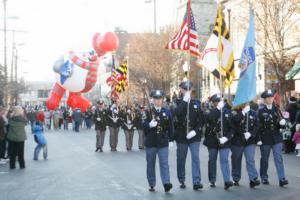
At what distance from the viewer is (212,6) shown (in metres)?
64.6

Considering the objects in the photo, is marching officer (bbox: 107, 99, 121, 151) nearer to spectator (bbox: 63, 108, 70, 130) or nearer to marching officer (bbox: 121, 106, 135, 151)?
marching officer (bbox: 121, 106, 135, 151)

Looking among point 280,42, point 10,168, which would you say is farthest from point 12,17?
point 10,168

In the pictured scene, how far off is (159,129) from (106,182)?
6.98 ft

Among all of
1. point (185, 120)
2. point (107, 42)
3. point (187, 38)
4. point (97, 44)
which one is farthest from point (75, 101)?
point (185, 120)

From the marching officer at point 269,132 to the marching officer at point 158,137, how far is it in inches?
74.2

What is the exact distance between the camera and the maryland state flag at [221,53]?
1278 centimetres

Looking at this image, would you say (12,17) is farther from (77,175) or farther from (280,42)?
(77,175)

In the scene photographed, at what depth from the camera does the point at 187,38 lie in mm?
14836

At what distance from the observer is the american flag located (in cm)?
1407

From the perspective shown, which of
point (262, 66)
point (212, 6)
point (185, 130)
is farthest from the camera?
point (212, 6)

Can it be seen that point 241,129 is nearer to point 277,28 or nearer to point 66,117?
point 277,28

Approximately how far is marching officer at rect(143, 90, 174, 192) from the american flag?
3.06 meters

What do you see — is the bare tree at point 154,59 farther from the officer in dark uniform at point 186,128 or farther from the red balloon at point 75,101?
the officer in dark uniform at point 186,128

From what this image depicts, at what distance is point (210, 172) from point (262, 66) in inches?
1131
